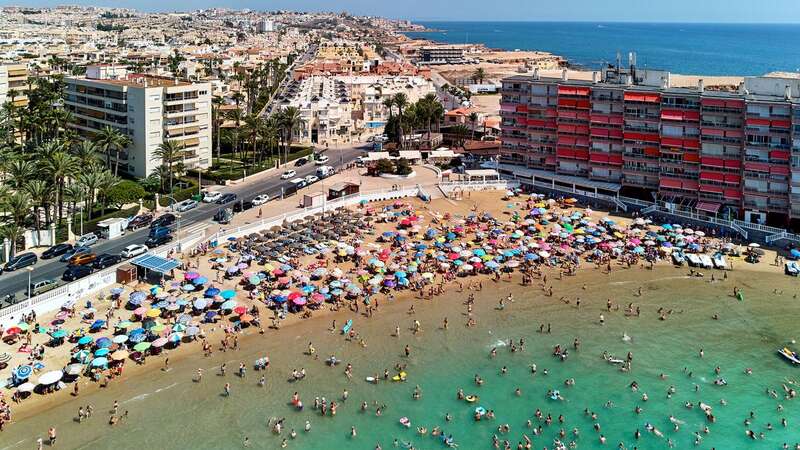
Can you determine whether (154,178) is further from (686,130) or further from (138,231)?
(686,130)

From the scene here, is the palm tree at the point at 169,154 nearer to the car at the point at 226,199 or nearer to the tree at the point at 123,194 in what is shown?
the tree at the point at 123,194

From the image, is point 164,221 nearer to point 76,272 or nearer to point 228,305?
point 76,272

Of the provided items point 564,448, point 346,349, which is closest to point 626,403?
point 564,448

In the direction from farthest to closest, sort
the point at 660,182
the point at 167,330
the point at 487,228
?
the point at 660,182 → the point at 487,228 → the point at 167,330

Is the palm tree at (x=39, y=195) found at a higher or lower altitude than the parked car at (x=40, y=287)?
higher

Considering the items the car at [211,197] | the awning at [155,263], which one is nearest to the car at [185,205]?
the car at [211,197]

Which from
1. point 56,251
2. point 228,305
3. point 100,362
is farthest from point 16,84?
point 100,362
